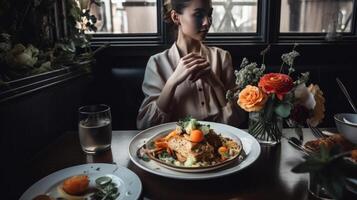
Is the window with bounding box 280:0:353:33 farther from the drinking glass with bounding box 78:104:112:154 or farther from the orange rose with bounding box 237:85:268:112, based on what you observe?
the drinking glass with bounding box 78:104:112:154

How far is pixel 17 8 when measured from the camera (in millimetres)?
1085

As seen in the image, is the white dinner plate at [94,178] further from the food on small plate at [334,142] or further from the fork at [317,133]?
the fork at [317,133]

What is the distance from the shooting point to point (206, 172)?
2.54 feet

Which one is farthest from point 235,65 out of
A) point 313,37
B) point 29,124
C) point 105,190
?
point 105,190

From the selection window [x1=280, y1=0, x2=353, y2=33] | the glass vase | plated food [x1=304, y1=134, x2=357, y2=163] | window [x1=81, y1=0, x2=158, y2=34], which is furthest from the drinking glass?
window [x1=280, y1=0, x2=353, y2=33]

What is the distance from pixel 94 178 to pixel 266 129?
61cm

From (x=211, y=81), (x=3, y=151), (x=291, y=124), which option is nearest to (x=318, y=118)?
(x=291, y=124)

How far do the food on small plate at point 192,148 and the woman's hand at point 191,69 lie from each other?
0.42m

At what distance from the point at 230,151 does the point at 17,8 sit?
0.97m

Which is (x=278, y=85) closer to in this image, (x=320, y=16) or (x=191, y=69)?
(x=191, y=69)

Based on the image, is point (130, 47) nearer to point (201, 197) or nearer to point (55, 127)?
point (55, 127)

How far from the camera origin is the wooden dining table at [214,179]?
27.6 inches

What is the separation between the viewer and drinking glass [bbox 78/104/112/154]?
0.93 meters

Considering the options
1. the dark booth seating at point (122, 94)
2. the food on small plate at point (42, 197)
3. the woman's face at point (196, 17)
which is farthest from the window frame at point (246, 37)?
the food on small plate at point (42, 197)
